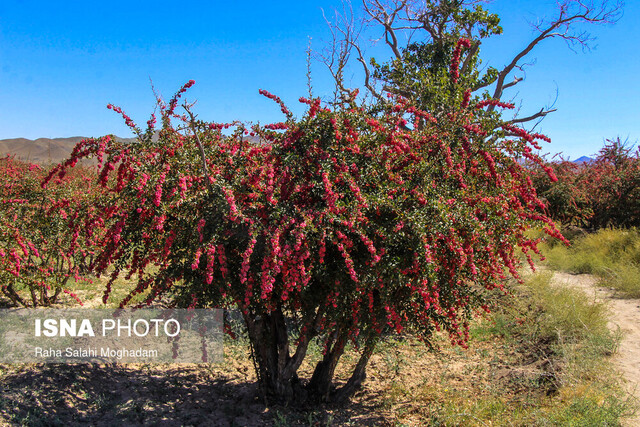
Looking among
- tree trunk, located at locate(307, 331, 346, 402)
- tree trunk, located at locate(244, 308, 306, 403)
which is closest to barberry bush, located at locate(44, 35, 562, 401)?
tree trunk, located at locate(244, 308, 306, 403)

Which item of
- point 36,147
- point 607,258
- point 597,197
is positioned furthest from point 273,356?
point 36,147

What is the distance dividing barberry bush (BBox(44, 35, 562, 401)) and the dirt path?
7.28 feet

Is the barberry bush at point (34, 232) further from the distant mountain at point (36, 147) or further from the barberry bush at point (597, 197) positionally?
the distant mountain at point (36, 147)

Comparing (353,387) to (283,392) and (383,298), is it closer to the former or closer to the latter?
(283,392)

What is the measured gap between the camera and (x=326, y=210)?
3.56 meters

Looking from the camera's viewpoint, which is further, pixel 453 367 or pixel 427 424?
pixel 453 367

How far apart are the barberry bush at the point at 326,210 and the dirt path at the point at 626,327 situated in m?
2.22

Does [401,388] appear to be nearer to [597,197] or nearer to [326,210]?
[326,210]

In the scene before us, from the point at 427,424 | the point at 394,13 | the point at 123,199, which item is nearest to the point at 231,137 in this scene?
the point at 123,199

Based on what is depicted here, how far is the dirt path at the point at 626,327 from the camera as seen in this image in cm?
533

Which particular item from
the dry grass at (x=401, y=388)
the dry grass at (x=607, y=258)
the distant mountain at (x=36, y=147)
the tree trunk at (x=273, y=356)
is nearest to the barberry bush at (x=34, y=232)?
the dry grass at (x=401, y=388)

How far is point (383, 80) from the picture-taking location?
15.0 metres

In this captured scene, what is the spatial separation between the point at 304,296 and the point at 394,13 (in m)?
14.2

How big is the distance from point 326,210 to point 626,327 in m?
6.12
